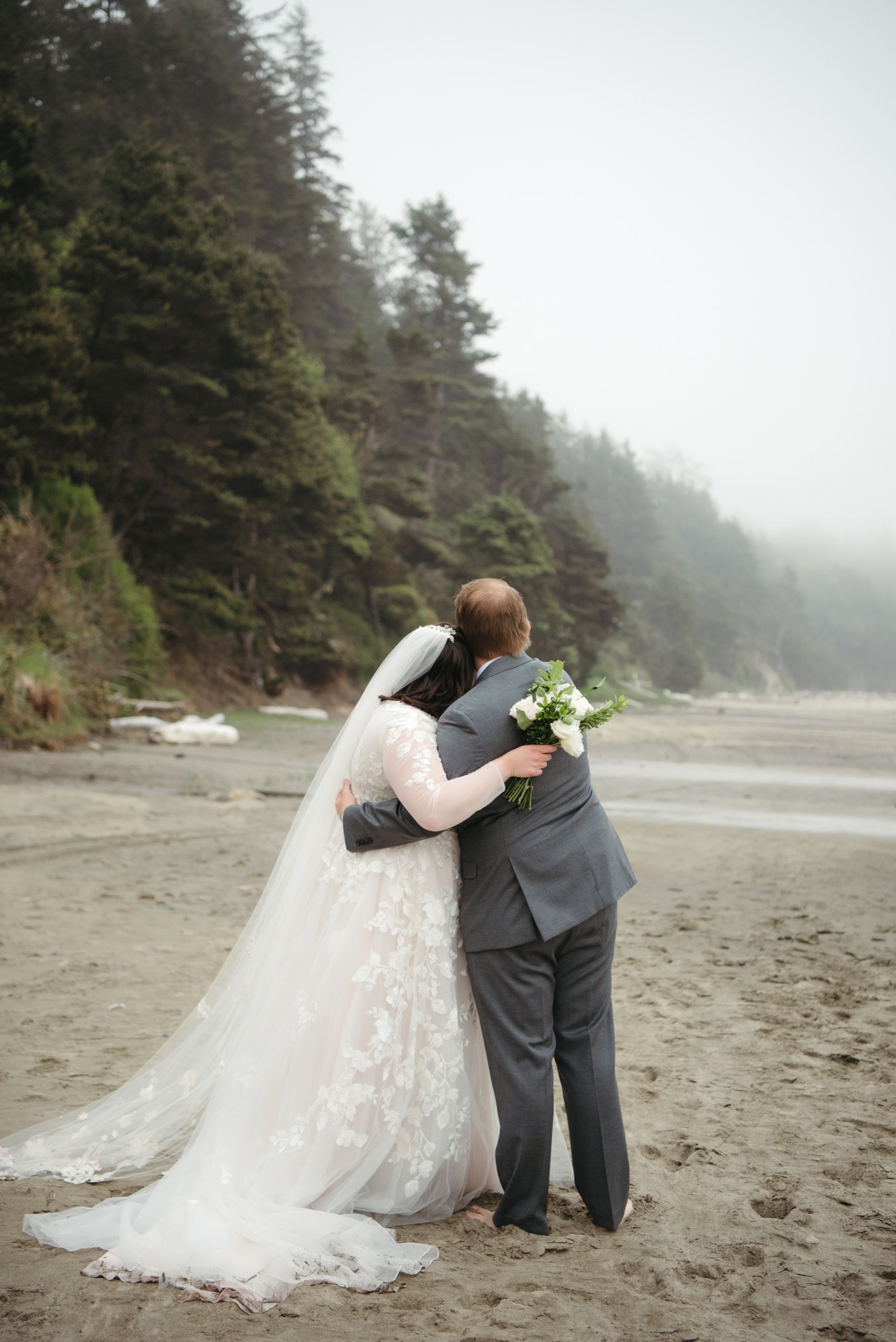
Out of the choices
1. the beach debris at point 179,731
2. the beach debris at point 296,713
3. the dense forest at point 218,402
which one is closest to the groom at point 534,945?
the dense forest at point 218,402

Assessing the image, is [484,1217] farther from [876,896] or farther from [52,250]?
[52,250]

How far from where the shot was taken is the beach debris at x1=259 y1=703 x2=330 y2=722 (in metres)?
27.0

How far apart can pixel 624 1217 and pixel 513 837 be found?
125 centimetres

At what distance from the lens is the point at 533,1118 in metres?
3.20

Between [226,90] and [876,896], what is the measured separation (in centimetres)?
4210

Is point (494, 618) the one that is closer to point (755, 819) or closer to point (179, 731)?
point (755, 819)

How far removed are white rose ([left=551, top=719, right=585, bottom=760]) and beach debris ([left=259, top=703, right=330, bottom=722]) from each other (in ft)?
77.5

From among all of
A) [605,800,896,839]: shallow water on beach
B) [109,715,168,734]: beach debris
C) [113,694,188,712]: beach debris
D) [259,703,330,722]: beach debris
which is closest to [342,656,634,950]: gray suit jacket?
[605,800,896,839]: shallow water on beach

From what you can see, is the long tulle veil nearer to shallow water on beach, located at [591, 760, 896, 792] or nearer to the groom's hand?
the groom's hand

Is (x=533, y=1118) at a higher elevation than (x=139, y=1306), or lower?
higher

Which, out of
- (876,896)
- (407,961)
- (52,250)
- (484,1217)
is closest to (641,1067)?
(484,1217)

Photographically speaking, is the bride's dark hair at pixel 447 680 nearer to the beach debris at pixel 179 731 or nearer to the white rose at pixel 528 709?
the white rose at pixel 528 709

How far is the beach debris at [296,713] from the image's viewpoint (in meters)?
27.0

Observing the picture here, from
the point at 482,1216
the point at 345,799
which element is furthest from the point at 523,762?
the point at 482,1216
